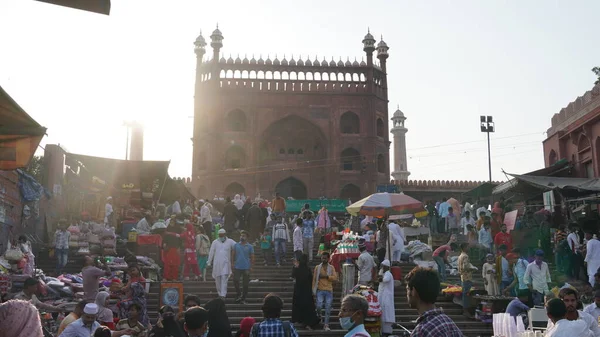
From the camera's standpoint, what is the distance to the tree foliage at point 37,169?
55.2 ft

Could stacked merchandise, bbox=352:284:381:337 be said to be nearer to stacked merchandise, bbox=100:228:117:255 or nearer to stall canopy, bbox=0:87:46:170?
stall canopy, bbox=0:87:46:170

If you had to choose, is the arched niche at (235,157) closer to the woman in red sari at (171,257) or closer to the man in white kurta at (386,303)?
the woman in red sari at (171,257)

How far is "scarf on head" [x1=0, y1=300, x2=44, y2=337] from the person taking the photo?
9.45ft

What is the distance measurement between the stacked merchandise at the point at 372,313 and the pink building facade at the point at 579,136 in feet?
51.3

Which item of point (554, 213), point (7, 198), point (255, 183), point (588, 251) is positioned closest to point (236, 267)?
point (7, 198)

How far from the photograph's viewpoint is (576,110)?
23.3 m

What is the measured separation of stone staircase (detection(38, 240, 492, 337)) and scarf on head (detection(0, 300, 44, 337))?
6.44 meters

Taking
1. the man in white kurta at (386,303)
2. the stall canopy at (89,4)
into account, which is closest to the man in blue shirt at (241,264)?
the man in white kurta at (386,303)

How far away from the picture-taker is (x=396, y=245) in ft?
43.8

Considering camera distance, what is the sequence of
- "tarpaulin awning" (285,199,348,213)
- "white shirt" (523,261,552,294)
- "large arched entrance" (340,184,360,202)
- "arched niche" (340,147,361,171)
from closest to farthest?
1. "white shirt" (523,261,552,294)
2. "tarpaulin awning" (285,199,348,213)
3. "large arched entrance" (340,184,360,202)
4. "arched niche" (340,147,361,171)

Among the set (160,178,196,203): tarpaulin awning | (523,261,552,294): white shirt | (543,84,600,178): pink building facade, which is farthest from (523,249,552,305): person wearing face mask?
(160,178,196,203): tarpaulin awning

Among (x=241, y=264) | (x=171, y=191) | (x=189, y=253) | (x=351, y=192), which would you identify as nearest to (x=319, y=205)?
(x=171, y=191)

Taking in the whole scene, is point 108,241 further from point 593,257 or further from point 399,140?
point 399,140

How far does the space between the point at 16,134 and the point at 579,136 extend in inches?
882
